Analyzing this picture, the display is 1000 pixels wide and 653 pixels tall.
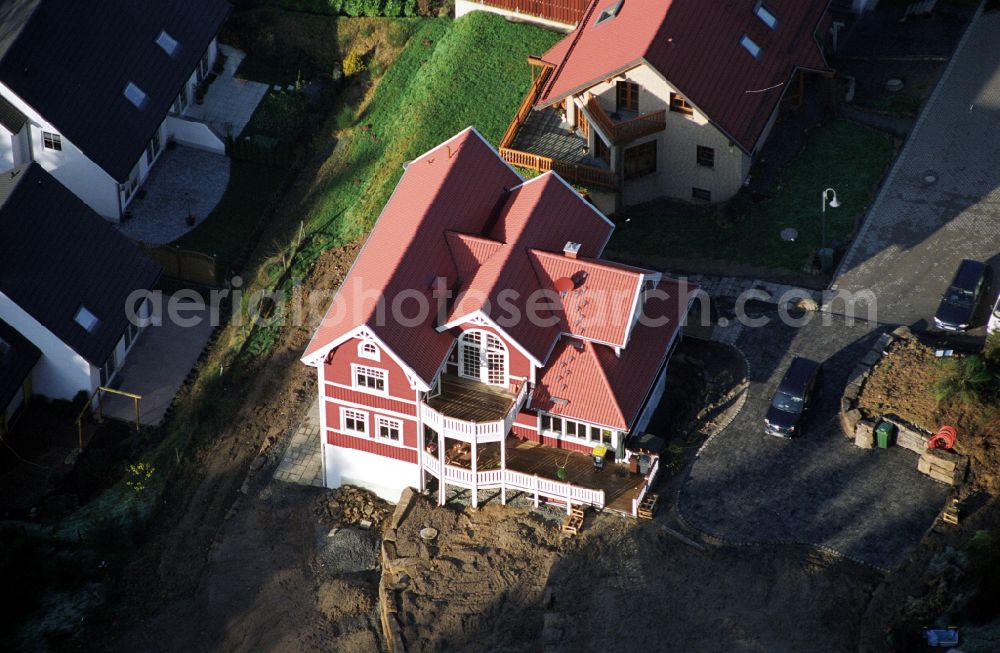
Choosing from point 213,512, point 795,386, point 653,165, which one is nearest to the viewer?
point 795,386

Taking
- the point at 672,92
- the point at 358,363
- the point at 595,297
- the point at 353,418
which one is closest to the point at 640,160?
the point at 672,92

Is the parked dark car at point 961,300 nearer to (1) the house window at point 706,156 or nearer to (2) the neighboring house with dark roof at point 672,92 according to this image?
(2) the neighboring house with dark roof at point 672,92

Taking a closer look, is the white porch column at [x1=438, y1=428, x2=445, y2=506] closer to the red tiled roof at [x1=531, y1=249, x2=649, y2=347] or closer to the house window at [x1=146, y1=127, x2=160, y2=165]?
the red tiled roof at [x1=531, y1=249, x2=649, y2=347]

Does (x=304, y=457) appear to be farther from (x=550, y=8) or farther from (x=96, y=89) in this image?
(x=550, y=8)

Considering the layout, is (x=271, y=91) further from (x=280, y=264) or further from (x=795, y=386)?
(x=795, y=386)

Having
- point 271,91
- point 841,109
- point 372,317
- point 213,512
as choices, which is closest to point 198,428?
point 213,512

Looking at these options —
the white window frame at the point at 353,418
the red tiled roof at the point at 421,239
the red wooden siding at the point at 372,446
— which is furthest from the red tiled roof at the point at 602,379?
the white window frame at the point at 353,418

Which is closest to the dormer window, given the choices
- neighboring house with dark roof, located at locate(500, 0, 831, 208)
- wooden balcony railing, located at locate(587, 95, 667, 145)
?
neighboring house with dark roof, located at locate(500, 0, 831, 208)
